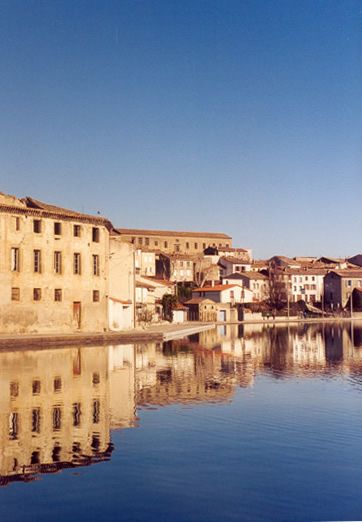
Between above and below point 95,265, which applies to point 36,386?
below

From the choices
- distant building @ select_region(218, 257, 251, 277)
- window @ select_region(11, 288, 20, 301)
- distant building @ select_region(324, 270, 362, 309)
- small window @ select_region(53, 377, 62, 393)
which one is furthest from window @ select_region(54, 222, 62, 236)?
distant building @ select_region(324, 270, 362, 309)

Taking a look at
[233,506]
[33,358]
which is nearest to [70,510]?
[233,506]

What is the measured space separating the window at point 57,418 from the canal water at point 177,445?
24mm

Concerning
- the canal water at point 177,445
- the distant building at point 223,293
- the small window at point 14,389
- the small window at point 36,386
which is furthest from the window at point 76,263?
the distant building at point 223,293

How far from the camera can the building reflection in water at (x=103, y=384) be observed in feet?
40.7

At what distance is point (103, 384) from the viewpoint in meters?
21.4

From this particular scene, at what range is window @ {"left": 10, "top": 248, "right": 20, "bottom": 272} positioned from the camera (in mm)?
38675

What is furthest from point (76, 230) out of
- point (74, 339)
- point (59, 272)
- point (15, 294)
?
point (74, 339)

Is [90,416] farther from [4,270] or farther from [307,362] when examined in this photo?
[4,270]

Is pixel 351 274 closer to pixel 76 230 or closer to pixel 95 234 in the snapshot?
pixel 95 234

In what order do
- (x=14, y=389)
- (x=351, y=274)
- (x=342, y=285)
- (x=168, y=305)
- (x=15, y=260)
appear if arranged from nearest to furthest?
1. (x=14, y=389)
2. (x=15, y=260)
3. (x=168, y=305)
4. (x=342, y=285)
5. (x=351, y=274)

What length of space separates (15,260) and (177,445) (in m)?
28.0

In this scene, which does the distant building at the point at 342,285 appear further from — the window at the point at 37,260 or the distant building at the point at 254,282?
the window at the point at 37,260

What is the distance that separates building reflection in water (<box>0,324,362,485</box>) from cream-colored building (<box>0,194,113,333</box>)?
557cm
